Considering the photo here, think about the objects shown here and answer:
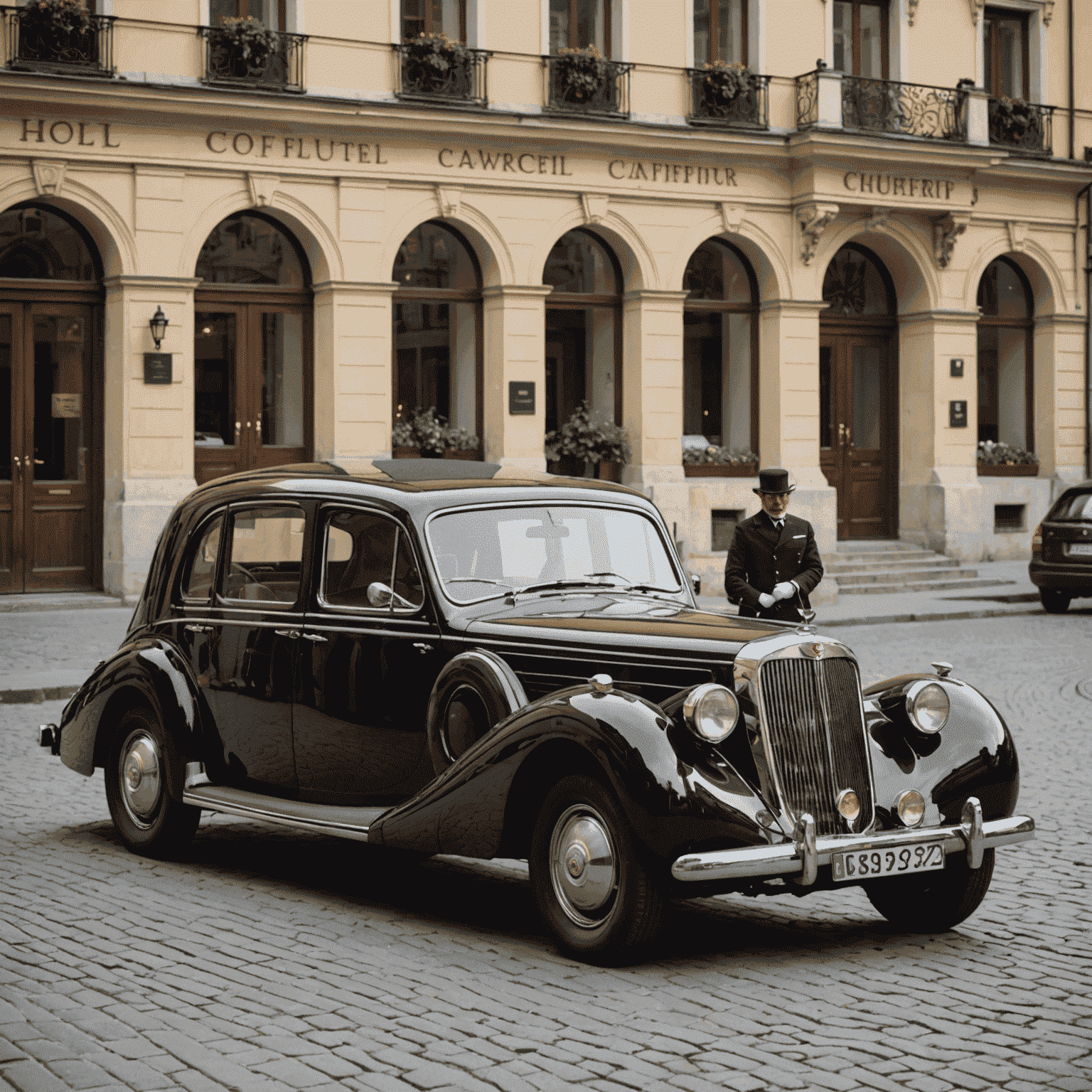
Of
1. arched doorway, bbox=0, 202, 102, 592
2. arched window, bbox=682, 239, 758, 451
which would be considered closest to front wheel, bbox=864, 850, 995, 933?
arched doorway, bbox=0, 202, 102, 592

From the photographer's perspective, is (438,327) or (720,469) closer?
(438,327)

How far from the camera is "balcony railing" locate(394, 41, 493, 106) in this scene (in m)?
22.3

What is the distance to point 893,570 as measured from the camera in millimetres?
24891

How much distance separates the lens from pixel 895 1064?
15.1 feet

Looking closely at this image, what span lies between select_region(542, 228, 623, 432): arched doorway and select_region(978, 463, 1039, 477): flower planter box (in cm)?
701

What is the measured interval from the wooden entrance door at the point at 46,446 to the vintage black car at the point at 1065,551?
12266 millimetres

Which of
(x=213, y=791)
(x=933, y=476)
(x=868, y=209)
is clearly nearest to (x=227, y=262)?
(x=868, y=209)

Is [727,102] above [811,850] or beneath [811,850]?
above

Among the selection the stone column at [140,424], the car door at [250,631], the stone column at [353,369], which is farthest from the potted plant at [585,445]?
the car door at [250,631]

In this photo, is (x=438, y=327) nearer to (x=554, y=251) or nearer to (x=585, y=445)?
(x=554, y=251)

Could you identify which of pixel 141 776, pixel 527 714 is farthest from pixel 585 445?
pixel 527 714

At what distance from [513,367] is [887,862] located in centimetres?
1807

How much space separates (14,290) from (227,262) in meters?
2.84

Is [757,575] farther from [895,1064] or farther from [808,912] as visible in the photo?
[895,1064]
